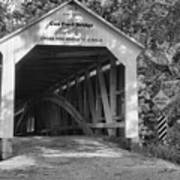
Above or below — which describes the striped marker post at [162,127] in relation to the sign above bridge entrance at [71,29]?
below

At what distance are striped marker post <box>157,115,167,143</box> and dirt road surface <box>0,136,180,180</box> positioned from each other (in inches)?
80.5

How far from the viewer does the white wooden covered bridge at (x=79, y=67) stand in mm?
9570

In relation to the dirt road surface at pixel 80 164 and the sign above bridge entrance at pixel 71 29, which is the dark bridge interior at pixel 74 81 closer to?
the sign above bridge entrance at pixel 71 29

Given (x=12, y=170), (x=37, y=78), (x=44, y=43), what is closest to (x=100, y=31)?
(x=44, y=43)

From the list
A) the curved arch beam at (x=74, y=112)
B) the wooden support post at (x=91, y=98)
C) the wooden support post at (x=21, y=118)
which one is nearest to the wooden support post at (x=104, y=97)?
the wooden support post at (x=91, y=98)

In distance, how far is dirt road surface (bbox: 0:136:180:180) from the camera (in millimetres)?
6197

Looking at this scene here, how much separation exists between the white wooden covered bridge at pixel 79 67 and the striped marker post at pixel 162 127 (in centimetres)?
122

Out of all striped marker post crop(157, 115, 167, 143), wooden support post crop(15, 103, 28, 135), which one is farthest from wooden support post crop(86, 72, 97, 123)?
wooden support post crop(15, 103, 28, 135)

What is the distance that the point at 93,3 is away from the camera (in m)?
19.4

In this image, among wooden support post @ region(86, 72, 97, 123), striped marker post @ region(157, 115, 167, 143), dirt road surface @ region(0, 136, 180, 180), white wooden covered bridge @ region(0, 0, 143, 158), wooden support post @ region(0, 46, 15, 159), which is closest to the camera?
dirt road surface @ region(0, 136, 180, 180)

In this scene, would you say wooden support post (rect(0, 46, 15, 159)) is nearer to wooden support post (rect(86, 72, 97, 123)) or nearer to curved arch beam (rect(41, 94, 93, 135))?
wooden support post (rect(86, 72, 97, 123))

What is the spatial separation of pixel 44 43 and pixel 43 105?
510 inches

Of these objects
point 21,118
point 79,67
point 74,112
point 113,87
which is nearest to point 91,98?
point 74,112

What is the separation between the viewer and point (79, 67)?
48.2 feet
